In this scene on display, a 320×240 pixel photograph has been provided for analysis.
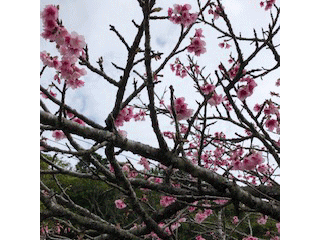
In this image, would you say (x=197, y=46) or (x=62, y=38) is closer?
(x=62, y=38)

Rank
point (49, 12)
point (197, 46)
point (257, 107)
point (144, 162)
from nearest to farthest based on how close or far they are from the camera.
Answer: point (49, 12), point (197, 46), point (257, 107), point (144, 162)

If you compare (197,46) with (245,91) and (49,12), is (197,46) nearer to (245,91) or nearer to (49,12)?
(245,91)

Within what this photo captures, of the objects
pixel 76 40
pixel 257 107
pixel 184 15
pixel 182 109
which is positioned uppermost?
pixel 184 15

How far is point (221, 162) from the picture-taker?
304cm

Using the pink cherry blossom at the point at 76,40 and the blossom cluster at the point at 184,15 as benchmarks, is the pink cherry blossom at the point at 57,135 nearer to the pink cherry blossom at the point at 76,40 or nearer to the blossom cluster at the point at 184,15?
the pink cherry blossom at the point at 76,40

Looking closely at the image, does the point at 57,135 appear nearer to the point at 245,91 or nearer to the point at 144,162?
the point at 144,162

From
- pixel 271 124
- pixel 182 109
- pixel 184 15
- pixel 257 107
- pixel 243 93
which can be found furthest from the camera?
pixel 257 107

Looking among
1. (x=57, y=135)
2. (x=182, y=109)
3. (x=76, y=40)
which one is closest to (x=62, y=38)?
(x=76, y=40)

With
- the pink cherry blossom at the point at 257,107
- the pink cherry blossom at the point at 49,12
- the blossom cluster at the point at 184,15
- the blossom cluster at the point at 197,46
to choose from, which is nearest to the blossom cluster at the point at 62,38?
the pink cherry blossom at the point at 49,12

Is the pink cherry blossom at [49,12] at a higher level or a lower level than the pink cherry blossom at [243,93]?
higher

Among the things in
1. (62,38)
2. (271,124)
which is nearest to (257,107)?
(271,124)

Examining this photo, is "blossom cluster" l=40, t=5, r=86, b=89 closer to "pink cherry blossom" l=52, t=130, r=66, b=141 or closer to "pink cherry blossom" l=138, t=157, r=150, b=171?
"pink cherry blossom" l=52, t=130, r=66, b=141

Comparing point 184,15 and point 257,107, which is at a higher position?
point 184,15
